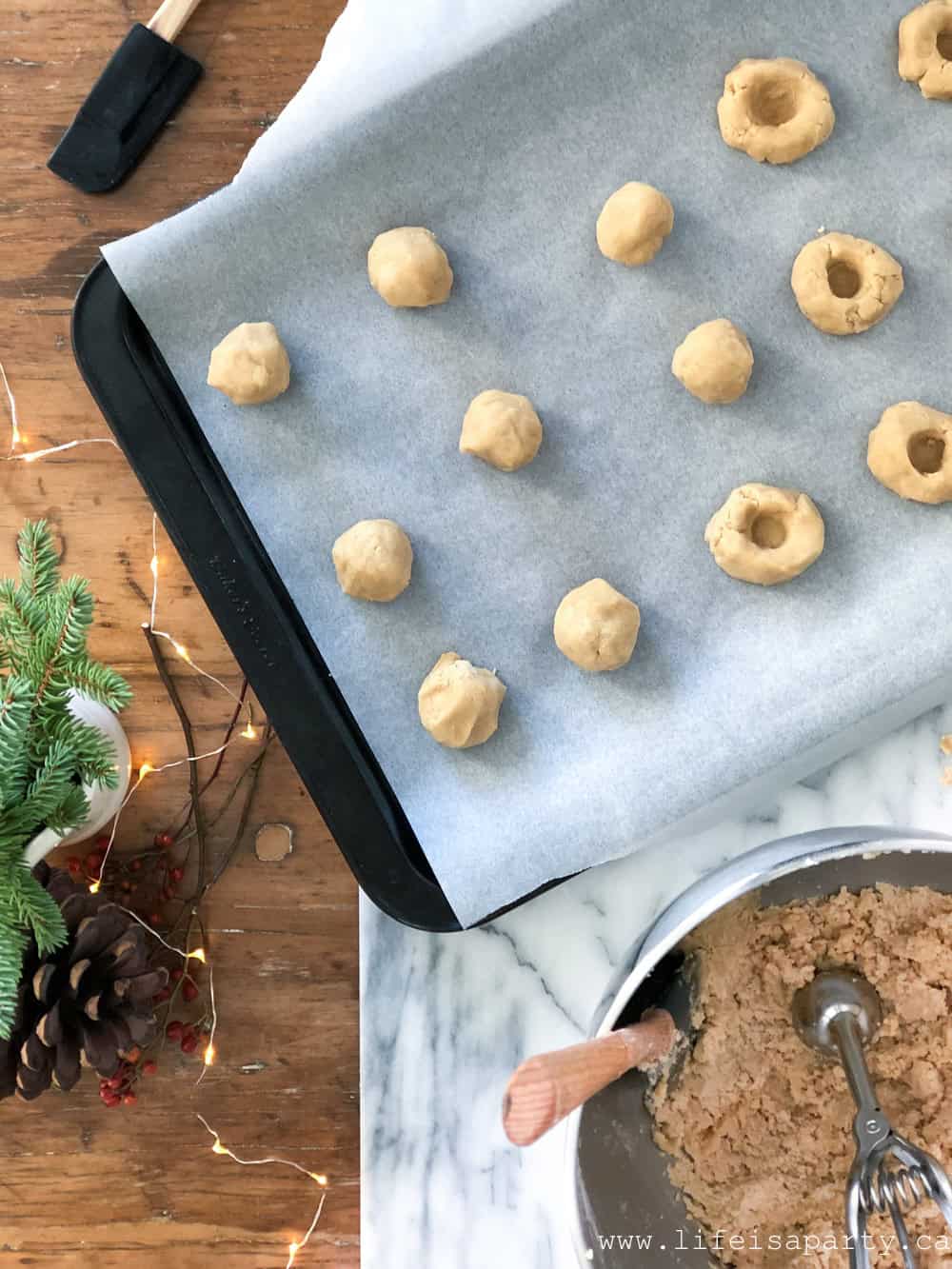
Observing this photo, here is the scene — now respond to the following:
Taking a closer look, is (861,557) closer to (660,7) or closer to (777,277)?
(777,277)

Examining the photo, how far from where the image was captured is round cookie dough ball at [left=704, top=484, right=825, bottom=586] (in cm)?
102

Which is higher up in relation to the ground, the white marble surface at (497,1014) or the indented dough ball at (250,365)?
the indented dough ball at (250,365)

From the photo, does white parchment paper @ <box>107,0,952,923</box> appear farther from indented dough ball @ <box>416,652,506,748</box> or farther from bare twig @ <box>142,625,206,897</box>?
bare twig @ <box>142,625,206,897</box>

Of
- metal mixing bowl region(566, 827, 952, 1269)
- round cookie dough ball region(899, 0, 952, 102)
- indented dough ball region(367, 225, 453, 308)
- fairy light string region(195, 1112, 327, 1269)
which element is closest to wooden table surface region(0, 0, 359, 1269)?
fairy light string region(195, 1112, 327, 1269)

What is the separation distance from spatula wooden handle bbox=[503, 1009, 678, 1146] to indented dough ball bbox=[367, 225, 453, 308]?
0.66 meters

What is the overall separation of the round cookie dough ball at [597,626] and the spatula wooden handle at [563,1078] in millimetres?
320

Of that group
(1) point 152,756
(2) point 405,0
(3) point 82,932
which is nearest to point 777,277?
(2) point 405,0

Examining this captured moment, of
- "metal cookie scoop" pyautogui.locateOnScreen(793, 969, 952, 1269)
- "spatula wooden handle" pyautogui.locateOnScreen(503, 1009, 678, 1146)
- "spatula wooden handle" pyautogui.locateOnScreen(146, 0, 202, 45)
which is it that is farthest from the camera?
"spatula wooden handle" pyautogui.locateOnScreen(146, 0, 202, 45)

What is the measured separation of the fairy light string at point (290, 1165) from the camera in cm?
115

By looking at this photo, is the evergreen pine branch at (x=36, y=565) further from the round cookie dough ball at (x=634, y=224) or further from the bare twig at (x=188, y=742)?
the round cookie dough ball at (x=634, y=224)

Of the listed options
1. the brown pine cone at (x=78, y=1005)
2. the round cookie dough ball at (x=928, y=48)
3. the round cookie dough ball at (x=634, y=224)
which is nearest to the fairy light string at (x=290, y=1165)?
the brown pine cone at (x=78, y=1005)

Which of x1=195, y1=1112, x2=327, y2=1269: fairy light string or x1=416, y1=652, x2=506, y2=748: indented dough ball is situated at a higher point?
x1=416, y1=652, x2=506, y2=748: indented dough ball

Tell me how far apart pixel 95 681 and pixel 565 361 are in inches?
20.3

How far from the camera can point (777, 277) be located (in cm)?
A: 108
